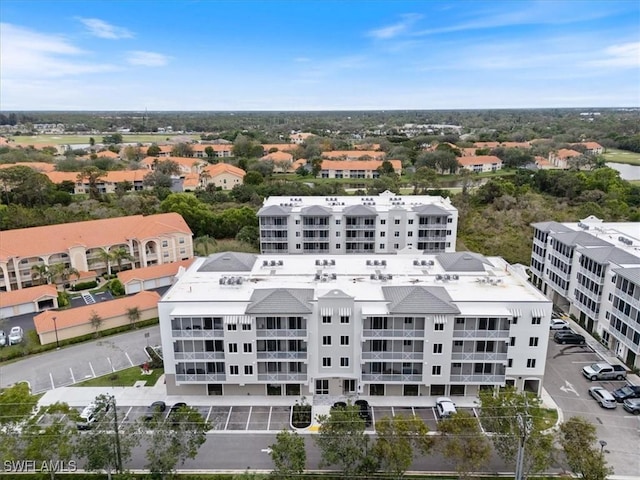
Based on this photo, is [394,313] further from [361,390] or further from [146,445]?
[146,445]

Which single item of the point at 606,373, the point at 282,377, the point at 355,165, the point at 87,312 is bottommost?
the point at 606,373

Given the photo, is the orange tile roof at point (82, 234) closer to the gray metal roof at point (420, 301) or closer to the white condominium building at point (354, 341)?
the white condominium building at point (354, 341)

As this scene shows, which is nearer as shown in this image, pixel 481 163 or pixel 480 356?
pixel 480 356

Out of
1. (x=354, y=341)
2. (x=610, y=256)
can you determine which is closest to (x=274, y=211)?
(x=354, y=341)

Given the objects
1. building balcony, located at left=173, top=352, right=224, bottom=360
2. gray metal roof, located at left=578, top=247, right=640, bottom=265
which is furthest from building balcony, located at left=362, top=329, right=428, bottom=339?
gray metal roof, located at left=578, top=247, right=640, bottom=265

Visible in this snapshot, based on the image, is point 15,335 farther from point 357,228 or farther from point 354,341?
point 357,228

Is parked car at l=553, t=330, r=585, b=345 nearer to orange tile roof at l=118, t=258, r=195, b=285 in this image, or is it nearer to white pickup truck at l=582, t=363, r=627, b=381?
white pickup truck at l=582, t=363, r=627, b=381

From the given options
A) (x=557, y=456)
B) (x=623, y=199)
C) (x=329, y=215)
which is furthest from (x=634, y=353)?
(x=623, y=199)
